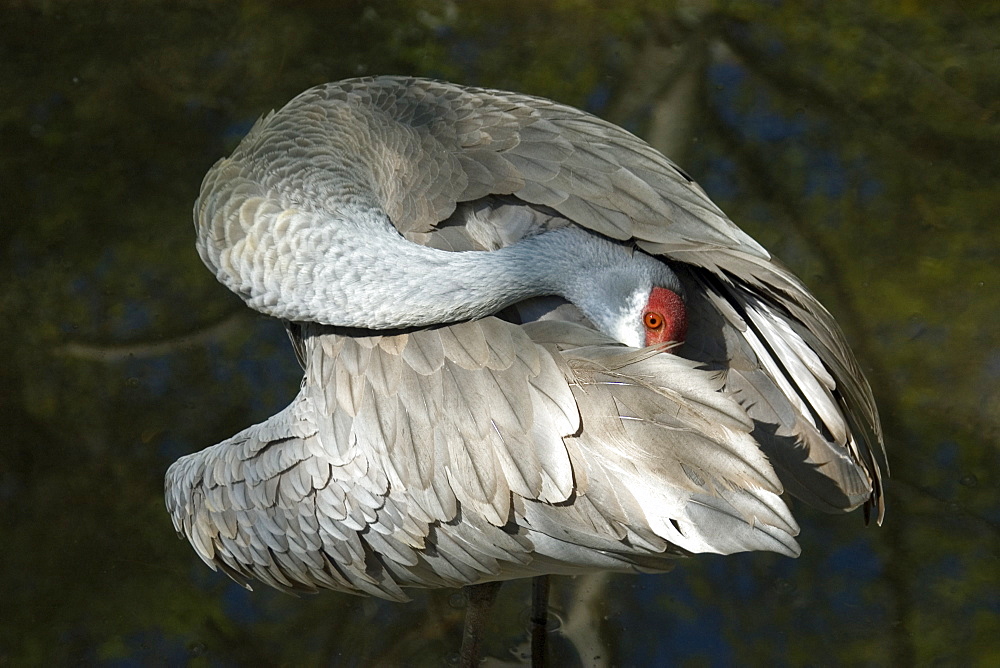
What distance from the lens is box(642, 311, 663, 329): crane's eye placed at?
2.36 metres

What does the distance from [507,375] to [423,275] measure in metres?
0.31

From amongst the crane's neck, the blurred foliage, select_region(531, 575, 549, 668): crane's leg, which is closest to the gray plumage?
the crane's neck

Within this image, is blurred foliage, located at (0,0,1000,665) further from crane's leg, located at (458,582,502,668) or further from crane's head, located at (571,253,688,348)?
crane's head, located at (571,253,688,348)

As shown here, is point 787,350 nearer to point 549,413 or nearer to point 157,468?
point 549,413

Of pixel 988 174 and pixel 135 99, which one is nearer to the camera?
pixel 988 174

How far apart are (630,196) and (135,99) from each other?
97.8 inches

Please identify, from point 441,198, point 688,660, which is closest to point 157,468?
point 441,198

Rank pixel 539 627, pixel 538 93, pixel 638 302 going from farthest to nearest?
pixel 538 93, pixel 539 627, pixel 638 302

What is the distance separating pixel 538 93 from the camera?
4.23 metres

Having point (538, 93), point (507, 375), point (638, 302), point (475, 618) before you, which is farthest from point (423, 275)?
point (538, 93)

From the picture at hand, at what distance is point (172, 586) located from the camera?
332cm

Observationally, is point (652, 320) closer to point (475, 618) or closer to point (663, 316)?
point (663, 316)

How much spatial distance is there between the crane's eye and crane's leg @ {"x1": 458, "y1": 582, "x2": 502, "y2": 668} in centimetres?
91

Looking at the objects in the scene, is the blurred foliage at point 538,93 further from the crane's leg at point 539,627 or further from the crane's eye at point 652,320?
the crane's eye at point 652,320
